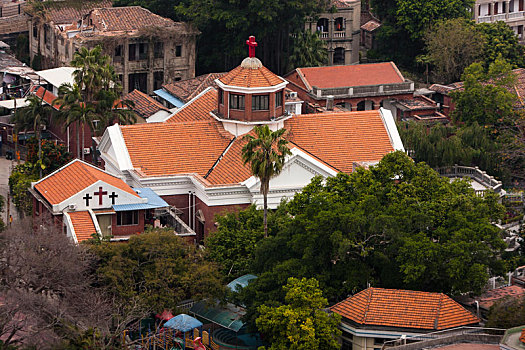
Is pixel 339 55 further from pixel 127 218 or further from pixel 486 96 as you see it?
pixel 127 218

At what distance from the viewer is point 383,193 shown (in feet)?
262

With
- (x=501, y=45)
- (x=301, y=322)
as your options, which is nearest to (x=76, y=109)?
(x=301, y=322)

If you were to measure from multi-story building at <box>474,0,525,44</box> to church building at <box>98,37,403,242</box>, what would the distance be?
2001 inches

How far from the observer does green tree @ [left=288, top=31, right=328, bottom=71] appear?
127438 millimetres

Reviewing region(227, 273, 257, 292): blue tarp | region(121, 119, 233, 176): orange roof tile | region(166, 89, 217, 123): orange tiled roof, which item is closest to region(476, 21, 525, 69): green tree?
region(166, 89, 217, 123): orange tiled roof

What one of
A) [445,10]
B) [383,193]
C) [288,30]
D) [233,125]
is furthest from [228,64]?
[383,193]

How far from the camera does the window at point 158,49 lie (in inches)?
4961

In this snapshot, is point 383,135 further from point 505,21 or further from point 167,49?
point 505,21

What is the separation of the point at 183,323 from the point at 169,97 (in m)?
45.9

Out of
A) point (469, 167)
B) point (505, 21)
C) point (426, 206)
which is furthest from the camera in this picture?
point (505, 21)

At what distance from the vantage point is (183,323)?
7369 centimetres

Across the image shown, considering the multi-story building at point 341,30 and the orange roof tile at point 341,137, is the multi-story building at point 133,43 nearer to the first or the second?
the multi-story building at point 341,30

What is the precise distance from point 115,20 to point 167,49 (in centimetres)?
563

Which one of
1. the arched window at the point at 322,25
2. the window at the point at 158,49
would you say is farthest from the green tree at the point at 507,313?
the arched window at the point at 322,25
